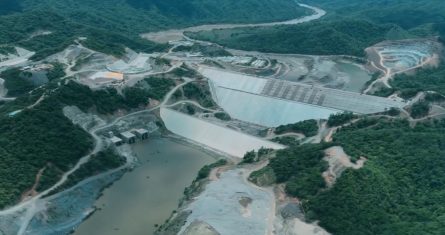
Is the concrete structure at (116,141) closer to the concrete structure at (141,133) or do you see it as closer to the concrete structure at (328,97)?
the concrete structure at (141,133)

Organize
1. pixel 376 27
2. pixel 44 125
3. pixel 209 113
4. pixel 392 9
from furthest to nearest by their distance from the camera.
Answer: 1. pixel 392 9
2. pixel 376 27
3. pixel 209 113
4. pixel 44 125

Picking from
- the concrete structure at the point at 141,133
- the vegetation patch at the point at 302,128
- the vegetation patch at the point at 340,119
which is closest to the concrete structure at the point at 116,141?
the concrete structure at the point at 141,133

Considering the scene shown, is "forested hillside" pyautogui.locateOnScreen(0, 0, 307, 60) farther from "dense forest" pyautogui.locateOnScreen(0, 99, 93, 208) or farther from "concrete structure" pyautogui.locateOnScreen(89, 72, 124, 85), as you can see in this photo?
"dense forest" pyautogui.locateOnScreen(0, 99, 93, 208)

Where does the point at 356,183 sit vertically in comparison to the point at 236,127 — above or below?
above

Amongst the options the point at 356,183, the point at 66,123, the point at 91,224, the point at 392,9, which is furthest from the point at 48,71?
the point at 392,9

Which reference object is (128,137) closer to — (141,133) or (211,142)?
(141,133)

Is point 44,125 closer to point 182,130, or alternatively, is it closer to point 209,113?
point 182,130

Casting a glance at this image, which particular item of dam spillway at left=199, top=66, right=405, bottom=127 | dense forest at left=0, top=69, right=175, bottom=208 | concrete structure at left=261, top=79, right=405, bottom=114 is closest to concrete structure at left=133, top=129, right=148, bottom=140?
dense forest at left=0, top=69, right=175, bottom=208

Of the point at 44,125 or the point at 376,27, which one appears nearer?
the point at 44,125
